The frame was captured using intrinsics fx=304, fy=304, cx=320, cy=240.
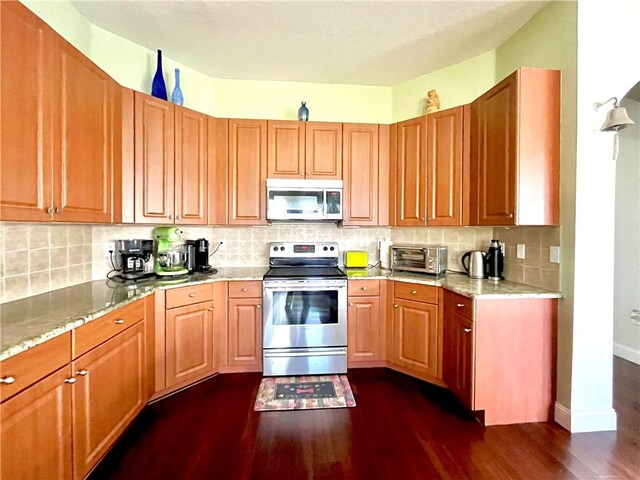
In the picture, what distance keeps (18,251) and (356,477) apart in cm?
225

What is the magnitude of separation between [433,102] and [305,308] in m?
2.25

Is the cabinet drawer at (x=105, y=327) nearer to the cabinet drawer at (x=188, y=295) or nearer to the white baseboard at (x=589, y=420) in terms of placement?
the cabinet drawer at (x=188, y=295)

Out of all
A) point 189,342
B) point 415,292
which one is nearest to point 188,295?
point 189,342

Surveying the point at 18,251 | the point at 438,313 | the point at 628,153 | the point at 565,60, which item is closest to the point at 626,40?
the point at 565,60

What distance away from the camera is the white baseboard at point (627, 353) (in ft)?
9.57

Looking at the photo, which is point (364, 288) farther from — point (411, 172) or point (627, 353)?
point (627, 353)

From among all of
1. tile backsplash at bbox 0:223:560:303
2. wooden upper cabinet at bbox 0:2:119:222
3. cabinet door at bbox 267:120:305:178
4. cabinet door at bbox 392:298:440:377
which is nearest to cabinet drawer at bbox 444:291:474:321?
cabinet door at bbox 392:298:440:377

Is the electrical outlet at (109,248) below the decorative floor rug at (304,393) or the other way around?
the other way around

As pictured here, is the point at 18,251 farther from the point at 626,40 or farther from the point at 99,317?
the point at 626,40

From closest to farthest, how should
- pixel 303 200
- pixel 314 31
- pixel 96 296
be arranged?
pixel 96 296 < pixel 314 31 < pixel 303 200

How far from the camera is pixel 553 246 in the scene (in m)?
2.07

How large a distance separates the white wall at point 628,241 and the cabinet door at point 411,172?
2.08 metres

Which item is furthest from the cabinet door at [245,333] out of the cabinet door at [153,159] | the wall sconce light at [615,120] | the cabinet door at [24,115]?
the wall sconce light at [615,120]

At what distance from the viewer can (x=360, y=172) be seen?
299cm
